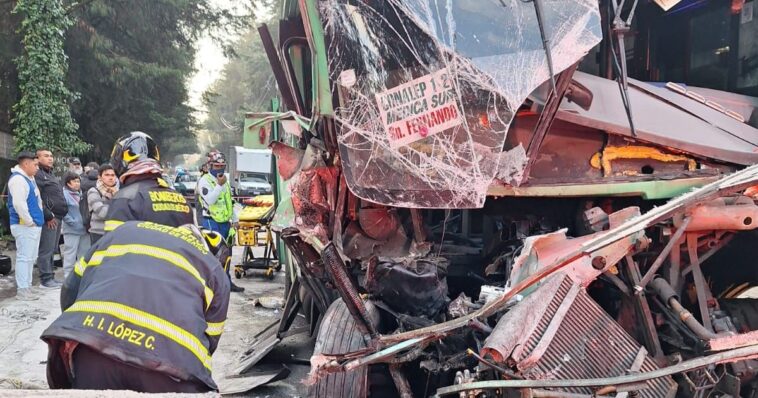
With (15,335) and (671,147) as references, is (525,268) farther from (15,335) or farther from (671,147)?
(15,335)

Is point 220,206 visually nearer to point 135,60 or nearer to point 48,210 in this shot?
point 48,210

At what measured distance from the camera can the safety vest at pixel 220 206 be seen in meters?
7.61

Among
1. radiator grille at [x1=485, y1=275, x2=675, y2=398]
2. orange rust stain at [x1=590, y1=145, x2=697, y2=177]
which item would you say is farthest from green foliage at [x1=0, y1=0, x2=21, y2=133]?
radiator grille at [x1=485, y1=275, x2=675, y2=398]

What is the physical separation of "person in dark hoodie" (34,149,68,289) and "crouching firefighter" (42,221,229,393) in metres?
5.40

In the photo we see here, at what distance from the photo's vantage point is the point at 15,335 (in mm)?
5031

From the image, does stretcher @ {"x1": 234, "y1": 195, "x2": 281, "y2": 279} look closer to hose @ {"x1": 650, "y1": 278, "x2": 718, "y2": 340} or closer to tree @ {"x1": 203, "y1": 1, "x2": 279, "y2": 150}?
hose @ {"x1": 650, "y1": 278, "x2": 718, "y2": 340}

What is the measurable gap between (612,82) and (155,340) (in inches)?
124

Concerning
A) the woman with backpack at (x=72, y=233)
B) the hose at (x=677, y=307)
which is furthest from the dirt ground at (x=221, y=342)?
the hose at (x=677, y=307)

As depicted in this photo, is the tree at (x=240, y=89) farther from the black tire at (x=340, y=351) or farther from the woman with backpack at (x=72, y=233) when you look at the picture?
the black tire at (x=340, y=351)

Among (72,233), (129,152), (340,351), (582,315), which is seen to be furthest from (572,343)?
(72,233)

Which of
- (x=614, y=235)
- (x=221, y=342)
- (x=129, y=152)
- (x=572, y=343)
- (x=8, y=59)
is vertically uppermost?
(x=8, y=59)

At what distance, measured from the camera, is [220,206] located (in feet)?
25.2

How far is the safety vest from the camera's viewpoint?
7.61m

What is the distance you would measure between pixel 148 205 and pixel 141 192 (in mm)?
74
